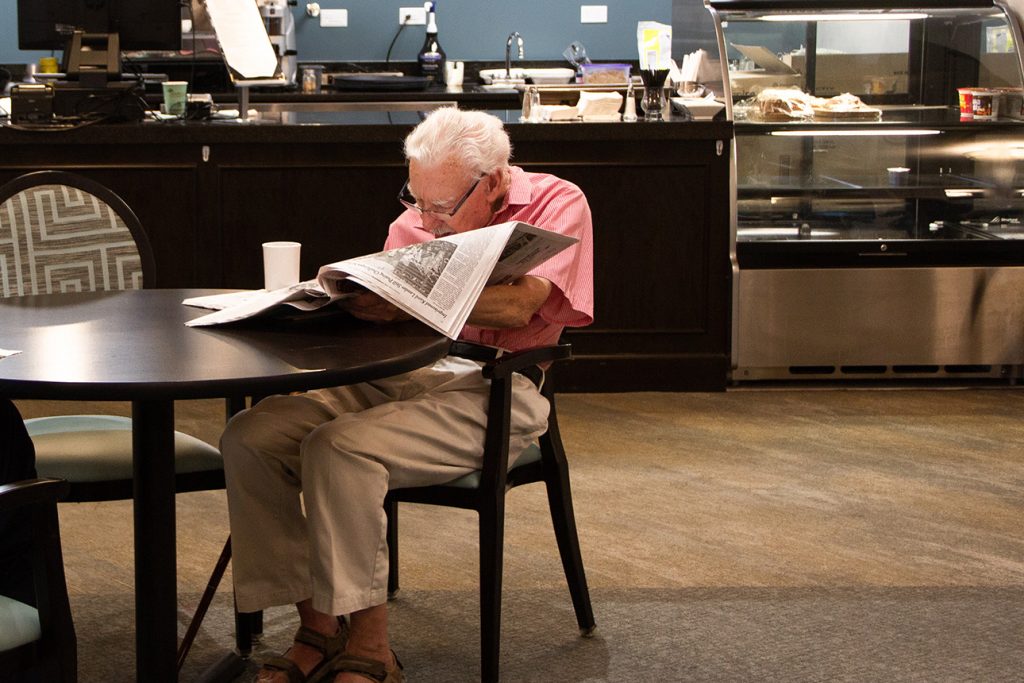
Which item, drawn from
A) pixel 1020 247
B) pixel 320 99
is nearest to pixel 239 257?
pixel 320 99

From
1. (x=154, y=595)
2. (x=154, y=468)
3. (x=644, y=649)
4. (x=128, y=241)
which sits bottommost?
(x=644, y=649)

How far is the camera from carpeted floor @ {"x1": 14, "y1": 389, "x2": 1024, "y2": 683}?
2.36m

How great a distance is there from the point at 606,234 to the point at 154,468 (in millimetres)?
2801

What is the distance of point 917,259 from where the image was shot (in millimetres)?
4516

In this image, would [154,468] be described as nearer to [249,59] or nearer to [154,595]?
[154,595]

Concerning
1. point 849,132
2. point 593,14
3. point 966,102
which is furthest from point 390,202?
point 593,14

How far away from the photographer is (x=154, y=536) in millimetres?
1871

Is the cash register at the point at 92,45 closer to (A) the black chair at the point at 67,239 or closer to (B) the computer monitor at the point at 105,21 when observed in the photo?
(B) the computer monitor at the point at 105,21

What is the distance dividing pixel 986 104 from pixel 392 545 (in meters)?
3.01

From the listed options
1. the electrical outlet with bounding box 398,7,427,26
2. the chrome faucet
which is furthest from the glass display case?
the electrical outlet with bounding box 398,7,427,26

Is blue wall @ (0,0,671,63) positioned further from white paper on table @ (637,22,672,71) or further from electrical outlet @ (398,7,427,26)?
white paper on table @ (637,22,672,71)

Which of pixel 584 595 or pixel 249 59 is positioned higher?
pixel 249 59

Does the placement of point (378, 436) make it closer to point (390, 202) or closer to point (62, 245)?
point (62, 245)

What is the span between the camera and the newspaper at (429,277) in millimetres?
1901
